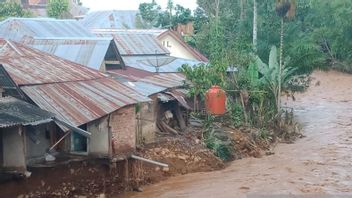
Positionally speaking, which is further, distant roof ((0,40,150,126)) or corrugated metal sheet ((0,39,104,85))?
corrugated metal sheet ((0,39,104,85))

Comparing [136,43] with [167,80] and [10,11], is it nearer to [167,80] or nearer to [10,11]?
[167,80]

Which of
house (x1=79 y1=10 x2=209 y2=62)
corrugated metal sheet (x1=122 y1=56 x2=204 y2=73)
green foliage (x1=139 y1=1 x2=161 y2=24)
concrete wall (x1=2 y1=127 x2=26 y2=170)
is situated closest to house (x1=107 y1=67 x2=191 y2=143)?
corrugated metal sheet (x1=122 y1=56 x2=204 y2=73)

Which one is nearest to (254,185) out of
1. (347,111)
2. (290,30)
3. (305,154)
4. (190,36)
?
(305,154)

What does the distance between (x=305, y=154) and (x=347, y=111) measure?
9.14 meters

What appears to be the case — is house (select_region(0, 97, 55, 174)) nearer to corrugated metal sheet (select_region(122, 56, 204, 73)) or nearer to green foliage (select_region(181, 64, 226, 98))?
green foliage (select_region(181, 64, 226, 98))

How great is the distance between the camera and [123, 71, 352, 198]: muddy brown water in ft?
43.7

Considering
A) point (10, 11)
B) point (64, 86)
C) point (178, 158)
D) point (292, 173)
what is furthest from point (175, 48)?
point (64, 86)

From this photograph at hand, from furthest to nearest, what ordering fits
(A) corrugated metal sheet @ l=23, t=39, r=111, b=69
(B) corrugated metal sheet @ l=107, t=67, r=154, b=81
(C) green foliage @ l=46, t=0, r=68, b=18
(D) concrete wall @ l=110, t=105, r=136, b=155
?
(C) green foliage @ l=46, t=0, r=68, b=18
(B) corrugated metal sheet @ l=107, t=67, r=154, b=81
(A) corrugated metal sheet @ l=23, t=39, r=111, b=69
(D) concrete wall @ l=110, t=105, r=136, b=155

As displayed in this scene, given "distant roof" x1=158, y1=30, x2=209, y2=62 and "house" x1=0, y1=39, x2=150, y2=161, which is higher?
"distant roof" x1=158, y1=30, x2=209, y2=62

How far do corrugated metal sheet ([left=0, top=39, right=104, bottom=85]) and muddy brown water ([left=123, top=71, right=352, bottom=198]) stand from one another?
347cm

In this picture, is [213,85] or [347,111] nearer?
[213,85]

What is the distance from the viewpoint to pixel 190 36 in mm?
33062

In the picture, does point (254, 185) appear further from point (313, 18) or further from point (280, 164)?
point (313, 18)

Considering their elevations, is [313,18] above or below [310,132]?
above
